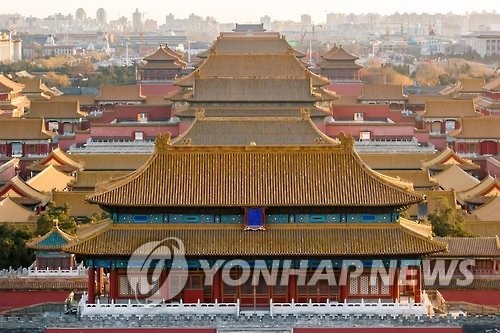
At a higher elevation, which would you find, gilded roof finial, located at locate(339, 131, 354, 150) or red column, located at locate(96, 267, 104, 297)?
gilded roof finial, located at locate(339, 131, 354, 150)

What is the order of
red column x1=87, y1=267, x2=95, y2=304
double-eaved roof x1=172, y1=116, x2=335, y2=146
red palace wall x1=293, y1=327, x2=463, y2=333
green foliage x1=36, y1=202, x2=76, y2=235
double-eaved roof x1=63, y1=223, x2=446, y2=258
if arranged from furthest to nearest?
double-eaved roof x1=172, y1=116, x2=335, y2=146 < green foliage x1=36, y1=202, x2=76, y2=235 < red column x1=87, y1=267, x2=95, y2=304 < double-eaved roof x1=63, y1=223, x2=446, y2=258 < red palace wall x1=293, y1=327, x2=463, y2=333

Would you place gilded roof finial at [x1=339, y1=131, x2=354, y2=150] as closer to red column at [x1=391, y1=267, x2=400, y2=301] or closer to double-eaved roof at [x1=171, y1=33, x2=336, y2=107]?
red column at [x1=391, y1=267, x2=400, y2=301]

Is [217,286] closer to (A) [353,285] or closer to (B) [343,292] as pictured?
(B) [343,292]

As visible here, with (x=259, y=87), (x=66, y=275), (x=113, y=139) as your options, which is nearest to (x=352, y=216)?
(x=66, y=275)

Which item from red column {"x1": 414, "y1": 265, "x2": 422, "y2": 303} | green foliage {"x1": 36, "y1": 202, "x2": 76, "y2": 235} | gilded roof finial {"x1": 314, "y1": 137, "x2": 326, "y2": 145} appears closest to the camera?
red column {"x1": 414, "y1": 265, "x2": 422, "y2": 303}

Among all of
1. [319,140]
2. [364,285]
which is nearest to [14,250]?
[319,140]

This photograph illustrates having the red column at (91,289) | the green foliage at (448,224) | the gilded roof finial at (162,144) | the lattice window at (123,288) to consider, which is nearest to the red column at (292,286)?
the lattice window at (123,288)

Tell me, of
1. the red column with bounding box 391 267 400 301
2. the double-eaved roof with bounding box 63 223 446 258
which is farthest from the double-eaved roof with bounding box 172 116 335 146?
the red column with bounding box 391 267 400 301

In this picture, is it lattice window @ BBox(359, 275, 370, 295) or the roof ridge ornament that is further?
the roof ridge ornament
